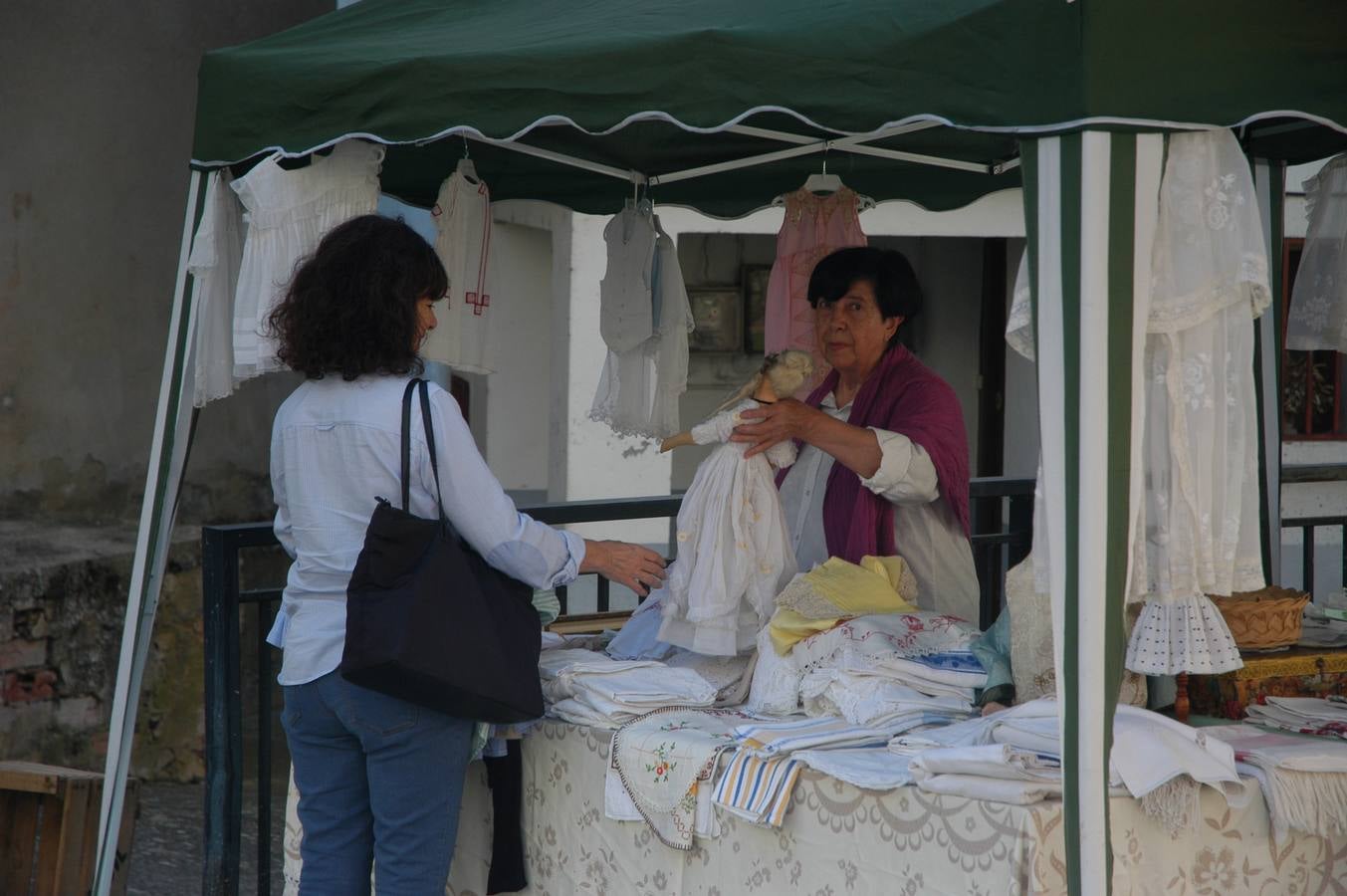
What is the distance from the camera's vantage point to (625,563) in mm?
3344

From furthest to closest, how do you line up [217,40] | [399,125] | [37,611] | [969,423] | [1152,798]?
[969,423], [217,40], [37,611], [399,125], [1152,798]

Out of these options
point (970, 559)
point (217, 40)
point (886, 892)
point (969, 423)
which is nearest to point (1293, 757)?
point (886, 892)

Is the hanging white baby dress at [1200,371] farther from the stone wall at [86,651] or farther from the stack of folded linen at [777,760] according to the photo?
the stone wall at [86,651]

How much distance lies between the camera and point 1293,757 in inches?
111

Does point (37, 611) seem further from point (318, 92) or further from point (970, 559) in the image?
point (970, 559)

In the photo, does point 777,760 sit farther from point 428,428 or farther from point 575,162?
point 575,162

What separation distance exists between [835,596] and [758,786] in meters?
0.58

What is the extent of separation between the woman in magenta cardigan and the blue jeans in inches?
41.9

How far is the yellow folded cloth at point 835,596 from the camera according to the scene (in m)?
3.32

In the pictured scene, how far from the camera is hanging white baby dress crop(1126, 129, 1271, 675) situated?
267cm

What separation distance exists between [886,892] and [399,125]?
1899 mm

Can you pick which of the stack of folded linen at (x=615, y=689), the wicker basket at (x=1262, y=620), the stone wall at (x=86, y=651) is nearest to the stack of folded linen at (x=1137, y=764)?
the wicker basket at (x=1262, y=620)

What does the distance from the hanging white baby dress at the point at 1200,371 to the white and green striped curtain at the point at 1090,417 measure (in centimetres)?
13

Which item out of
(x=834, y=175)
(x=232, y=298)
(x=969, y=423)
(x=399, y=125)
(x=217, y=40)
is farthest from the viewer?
(x=969, y=423)
